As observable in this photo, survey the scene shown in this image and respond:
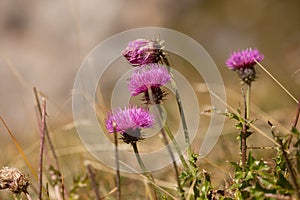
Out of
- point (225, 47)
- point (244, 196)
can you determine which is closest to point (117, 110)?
point (244, 196)

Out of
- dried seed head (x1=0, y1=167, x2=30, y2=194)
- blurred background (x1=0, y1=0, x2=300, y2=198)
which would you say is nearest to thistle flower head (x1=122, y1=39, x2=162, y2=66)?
dried seed head (x1=0, y1=167, x2=30, y2=194)

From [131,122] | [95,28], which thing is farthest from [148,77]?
[95,28]

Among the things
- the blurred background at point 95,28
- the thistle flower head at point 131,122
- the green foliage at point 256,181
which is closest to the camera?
the green foliage at point 256,181

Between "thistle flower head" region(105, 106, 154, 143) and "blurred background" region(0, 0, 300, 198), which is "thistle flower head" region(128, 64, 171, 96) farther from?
"blurred background" region(0, 0, 300, 198)

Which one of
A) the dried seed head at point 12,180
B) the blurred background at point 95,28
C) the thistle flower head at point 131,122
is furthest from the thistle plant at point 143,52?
the blurred background at point 95,28

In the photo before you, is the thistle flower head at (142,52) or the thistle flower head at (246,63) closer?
the thistle flower head at (142,52)

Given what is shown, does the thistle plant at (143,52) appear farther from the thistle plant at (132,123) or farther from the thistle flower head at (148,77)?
the thistle plant at (132,123)
